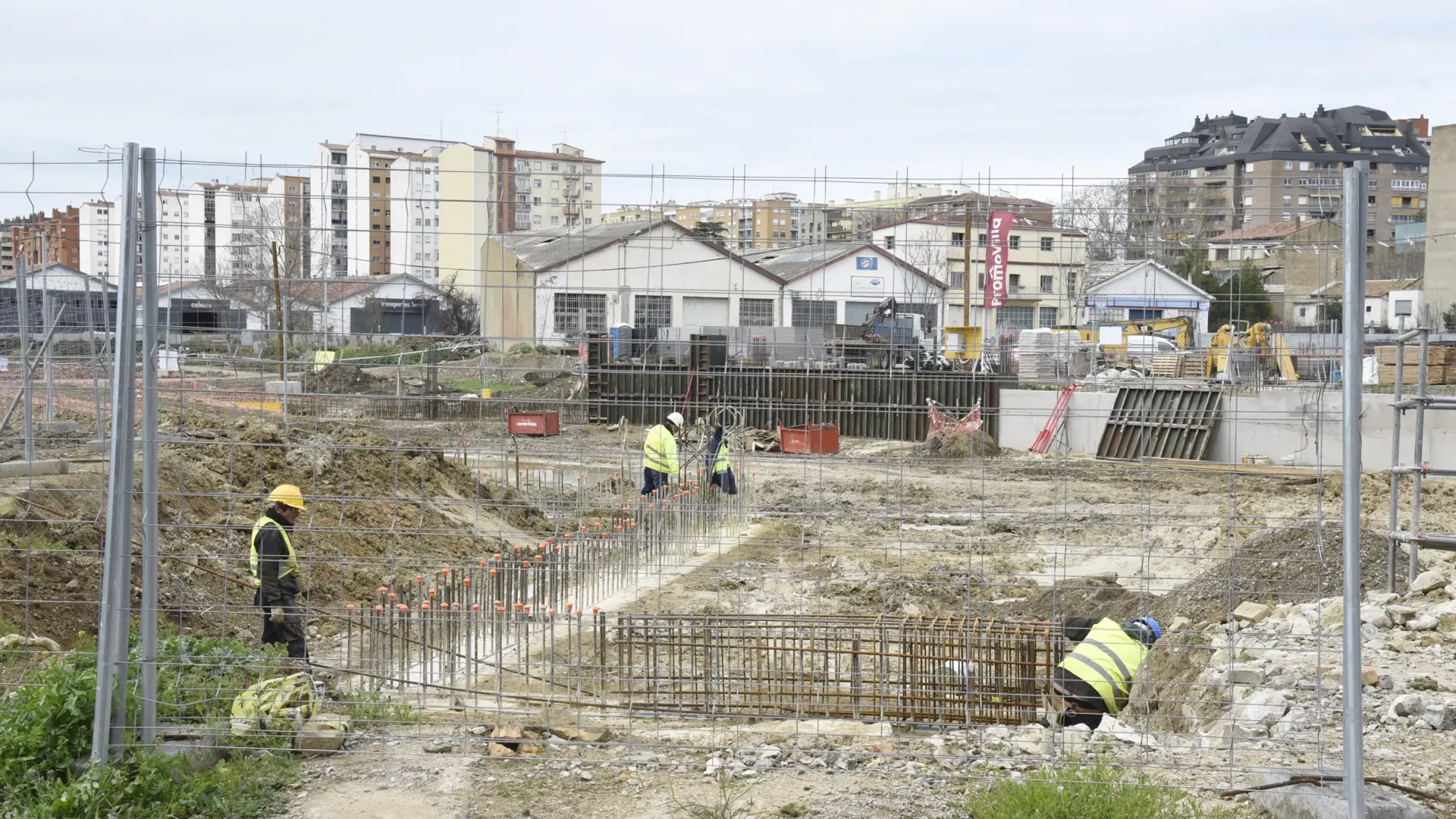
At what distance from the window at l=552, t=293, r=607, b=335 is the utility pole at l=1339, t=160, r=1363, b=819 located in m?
3.17

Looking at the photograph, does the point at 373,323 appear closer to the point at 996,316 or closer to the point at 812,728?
the point at 812,728

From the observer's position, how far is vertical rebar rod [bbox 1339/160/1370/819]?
167 inches

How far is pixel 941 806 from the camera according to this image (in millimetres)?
4906

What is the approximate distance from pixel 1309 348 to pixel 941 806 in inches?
156

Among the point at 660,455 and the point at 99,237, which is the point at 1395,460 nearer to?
the point at 660,455

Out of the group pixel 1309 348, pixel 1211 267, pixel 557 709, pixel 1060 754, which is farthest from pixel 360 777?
pixel 1309 348

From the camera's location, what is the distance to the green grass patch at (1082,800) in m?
4.54

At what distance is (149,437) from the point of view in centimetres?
501

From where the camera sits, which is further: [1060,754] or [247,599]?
[247,599]

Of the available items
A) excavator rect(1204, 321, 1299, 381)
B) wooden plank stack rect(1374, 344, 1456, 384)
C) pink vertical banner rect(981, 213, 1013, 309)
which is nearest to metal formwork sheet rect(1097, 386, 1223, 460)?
wooden plank stack rect(1374, 344, 1456, 384)

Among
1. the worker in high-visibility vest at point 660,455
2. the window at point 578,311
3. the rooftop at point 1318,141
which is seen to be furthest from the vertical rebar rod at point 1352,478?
the rooftop at point 1318,141

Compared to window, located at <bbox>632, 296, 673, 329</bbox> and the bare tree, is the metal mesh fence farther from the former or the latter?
the bare tree

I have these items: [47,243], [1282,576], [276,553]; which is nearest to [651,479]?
[47,243]

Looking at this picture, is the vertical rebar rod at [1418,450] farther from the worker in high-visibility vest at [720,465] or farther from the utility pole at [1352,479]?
the worker in high-visibility vest at [720,465]
